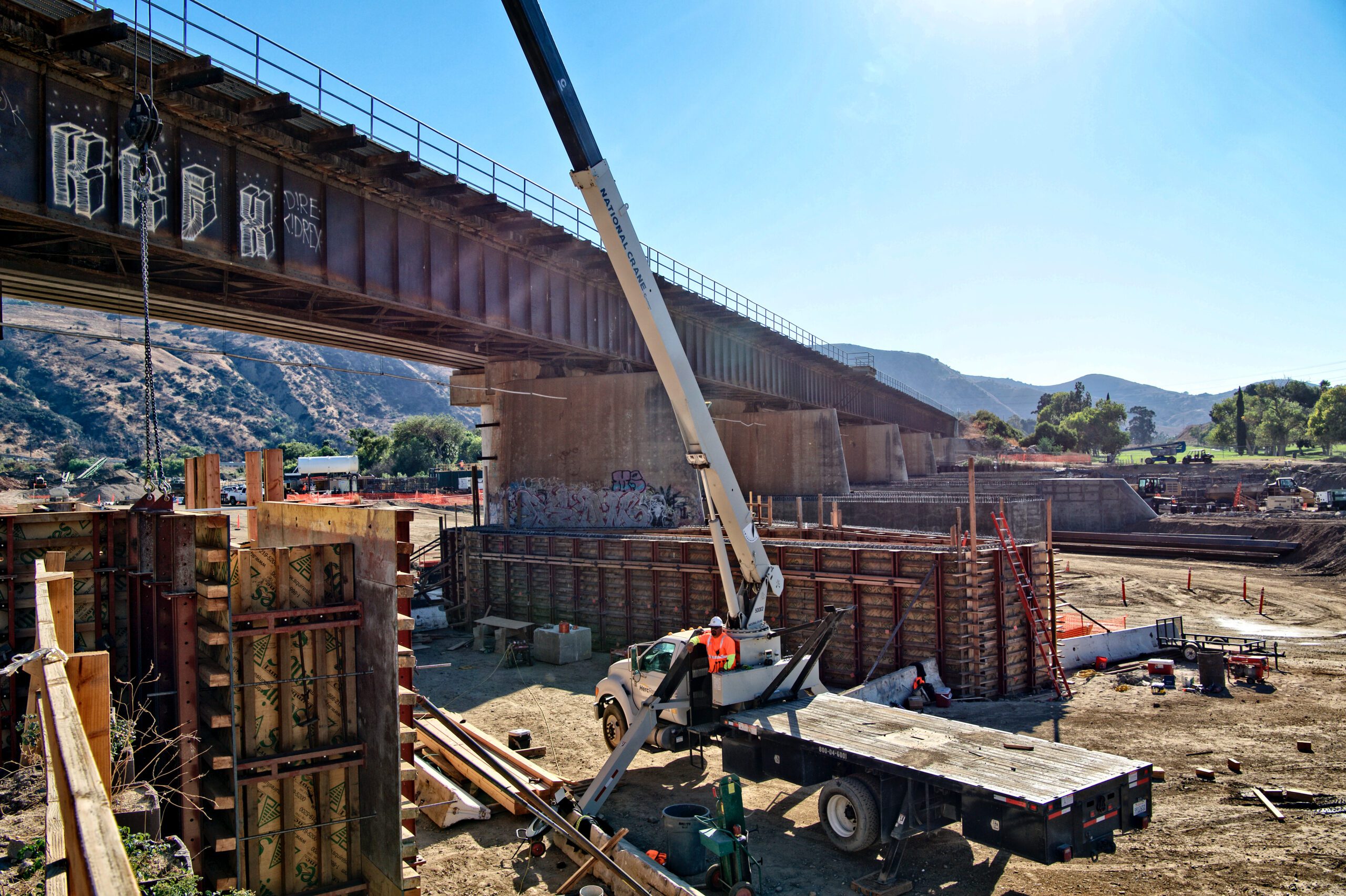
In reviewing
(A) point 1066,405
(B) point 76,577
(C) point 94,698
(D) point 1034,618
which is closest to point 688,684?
(B) point 76,577

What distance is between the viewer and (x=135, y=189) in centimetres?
1281

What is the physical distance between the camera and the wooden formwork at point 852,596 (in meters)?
15.8

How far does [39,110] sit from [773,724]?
14152 mm

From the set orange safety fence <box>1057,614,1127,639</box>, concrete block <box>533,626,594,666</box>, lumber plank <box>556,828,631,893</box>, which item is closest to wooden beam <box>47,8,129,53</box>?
lumber plank <box>556,828,631,893</box>

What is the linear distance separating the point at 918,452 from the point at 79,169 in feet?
257

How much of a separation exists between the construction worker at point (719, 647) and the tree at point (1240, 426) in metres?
126

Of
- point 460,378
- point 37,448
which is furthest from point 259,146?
point 37,448

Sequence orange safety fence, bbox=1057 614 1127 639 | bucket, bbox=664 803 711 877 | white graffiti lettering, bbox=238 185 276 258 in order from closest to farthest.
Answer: bucket, bbox=664 803 711 877
white graffiti lettering, bbox=238 185 276 258
orange safety fence, bbox=1057 614 1127 639

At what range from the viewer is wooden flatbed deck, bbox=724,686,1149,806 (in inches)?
320

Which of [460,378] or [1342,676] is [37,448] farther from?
[1342,676]

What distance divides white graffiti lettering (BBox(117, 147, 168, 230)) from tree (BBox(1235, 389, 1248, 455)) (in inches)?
5157

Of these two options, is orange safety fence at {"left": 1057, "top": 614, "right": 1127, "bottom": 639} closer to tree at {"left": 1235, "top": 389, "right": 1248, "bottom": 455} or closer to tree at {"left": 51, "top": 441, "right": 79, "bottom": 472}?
tree at {"left": 1235, "top": 389, "right": 1248, "bottom": 455}

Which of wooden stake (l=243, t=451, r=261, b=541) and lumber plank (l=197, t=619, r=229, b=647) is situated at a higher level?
wooden stake (l=243, t=451, r=261, b=541)

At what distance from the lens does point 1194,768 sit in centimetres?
1173
